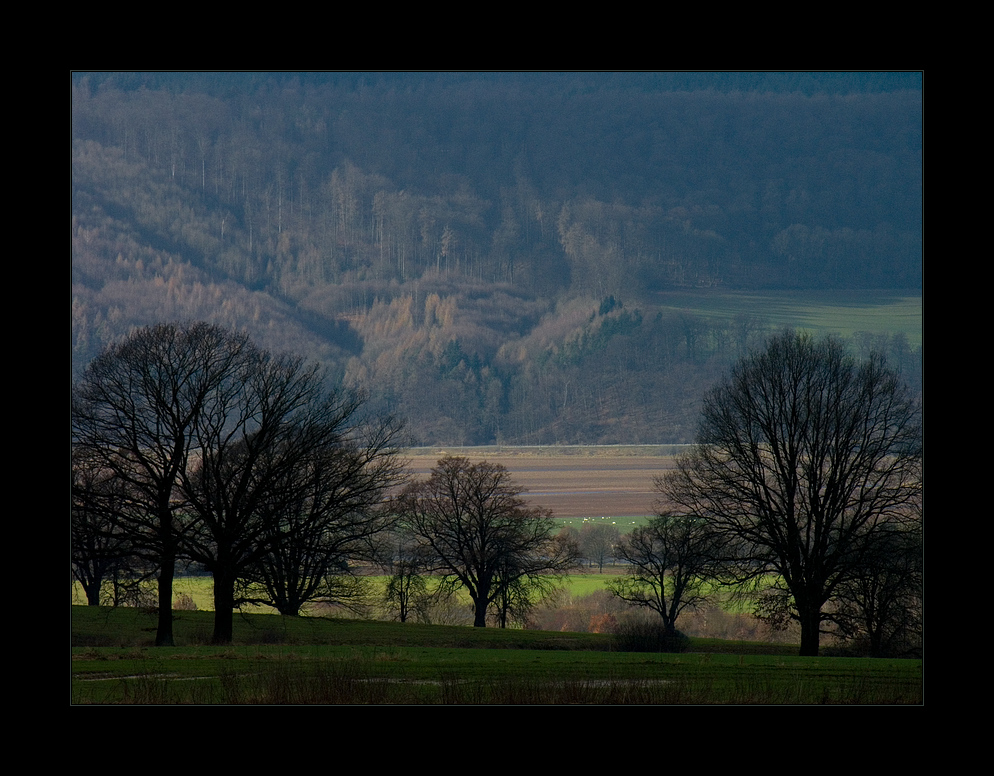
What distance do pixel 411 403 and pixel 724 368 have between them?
45.9m

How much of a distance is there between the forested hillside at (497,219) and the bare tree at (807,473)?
326 feet

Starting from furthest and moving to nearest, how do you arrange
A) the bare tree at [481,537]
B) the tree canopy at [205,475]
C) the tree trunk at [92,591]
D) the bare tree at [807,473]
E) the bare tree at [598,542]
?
the bare tree at [598,542] < the bare tree at [481,537] < the tree trunk at [92,591] < the bare tree at [807,473] < the tree canopy at [205,475]

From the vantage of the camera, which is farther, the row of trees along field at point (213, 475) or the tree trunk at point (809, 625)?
the tree trunk at point (809, 625)

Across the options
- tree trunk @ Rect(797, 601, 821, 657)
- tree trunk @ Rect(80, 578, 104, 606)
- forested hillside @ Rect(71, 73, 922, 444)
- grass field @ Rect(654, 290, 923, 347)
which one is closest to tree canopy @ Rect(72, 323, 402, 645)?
tree trunk @ Rect(80, 578, 104, 606)

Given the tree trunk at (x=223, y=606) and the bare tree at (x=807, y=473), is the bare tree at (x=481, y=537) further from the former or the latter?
the tree trunk at (x=223, y=606)

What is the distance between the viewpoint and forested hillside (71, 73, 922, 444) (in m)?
148

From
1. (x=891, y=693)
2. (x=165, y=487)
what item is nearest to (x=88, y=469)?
(x=165, y=487)

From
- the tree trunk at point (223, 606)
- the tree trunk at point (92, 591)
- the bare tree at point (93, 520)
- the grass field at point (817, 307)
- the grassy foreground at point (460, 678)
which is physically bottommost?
the tree trunk at point (92, 591)

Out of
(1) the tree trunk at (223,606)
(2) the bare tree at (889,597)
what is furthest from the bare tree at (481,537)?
(2) the bare tree at (889,597)

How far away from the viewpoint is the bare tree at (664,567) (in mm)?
36509

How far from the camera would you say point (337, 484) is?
104ft

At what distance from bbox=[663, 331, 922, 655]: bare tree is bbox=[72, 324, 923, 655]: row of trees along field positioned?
0.08 m

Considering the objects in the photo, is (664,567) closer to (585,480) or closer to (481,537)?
(481,537)

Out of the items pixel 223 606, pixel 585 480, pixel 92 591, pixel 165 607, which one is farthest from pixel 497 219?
pixel 165 607
